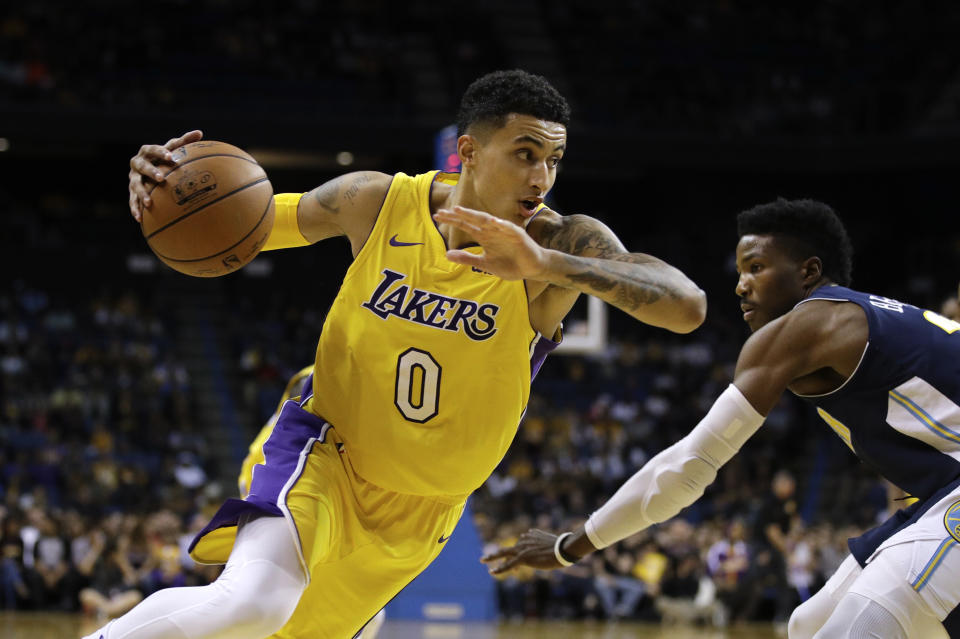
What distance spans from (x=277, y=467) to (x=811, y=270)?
5.97ft

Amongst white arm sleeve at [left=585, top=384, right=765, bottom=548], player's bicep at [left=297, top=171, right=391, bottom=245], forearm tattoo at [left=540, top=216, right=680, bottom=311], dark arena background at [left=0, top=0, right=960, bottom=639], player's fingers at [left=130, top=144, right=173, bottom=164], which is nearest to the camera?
forearm tattoo at [left=540, top=216, right=680, bottom=311]

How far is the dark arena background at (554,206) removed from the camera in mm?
13086

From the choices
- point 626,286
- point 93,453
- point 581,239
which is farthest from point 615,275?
point 93,453

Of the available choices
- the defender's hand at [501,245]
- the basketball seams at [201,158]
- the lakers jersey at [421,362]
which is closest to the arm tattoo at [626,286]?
the defender's hand at [501,245]

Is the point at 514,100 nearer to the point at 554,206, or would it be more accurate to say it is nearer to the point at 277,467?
the point at 277,467

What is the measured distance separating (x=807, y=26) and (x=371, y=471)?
19955mm

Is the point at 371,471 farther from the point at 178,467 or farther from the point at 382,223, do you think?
the point at 178,467

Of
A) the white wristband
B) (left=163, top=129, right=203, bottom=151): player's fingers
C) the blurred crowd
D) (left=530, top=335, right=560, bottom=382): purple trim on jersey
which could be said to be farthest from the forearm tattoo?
the blurred crowd

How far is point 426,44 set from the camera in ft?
66.1

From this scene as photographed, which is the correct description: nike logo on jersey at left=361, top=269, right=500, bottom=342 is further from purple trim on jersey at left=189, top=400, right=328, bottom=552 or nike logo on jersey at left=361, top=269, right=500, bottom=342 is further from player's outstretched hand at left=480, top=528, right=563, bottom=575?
player's outstretched hand at left=480, top=528, right=563, bottom=575

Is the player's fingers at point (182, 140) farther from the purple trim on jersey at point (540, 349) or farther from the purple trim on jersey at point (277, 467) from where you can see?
the purple trim on jersey at point (540, 349)

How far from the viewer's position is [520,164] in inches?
139

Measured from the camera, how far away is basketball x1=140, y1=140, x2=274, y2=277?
3568mm

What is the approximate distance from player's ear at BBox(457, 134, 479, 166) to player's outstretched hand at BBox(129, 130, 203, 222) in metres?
0.87
